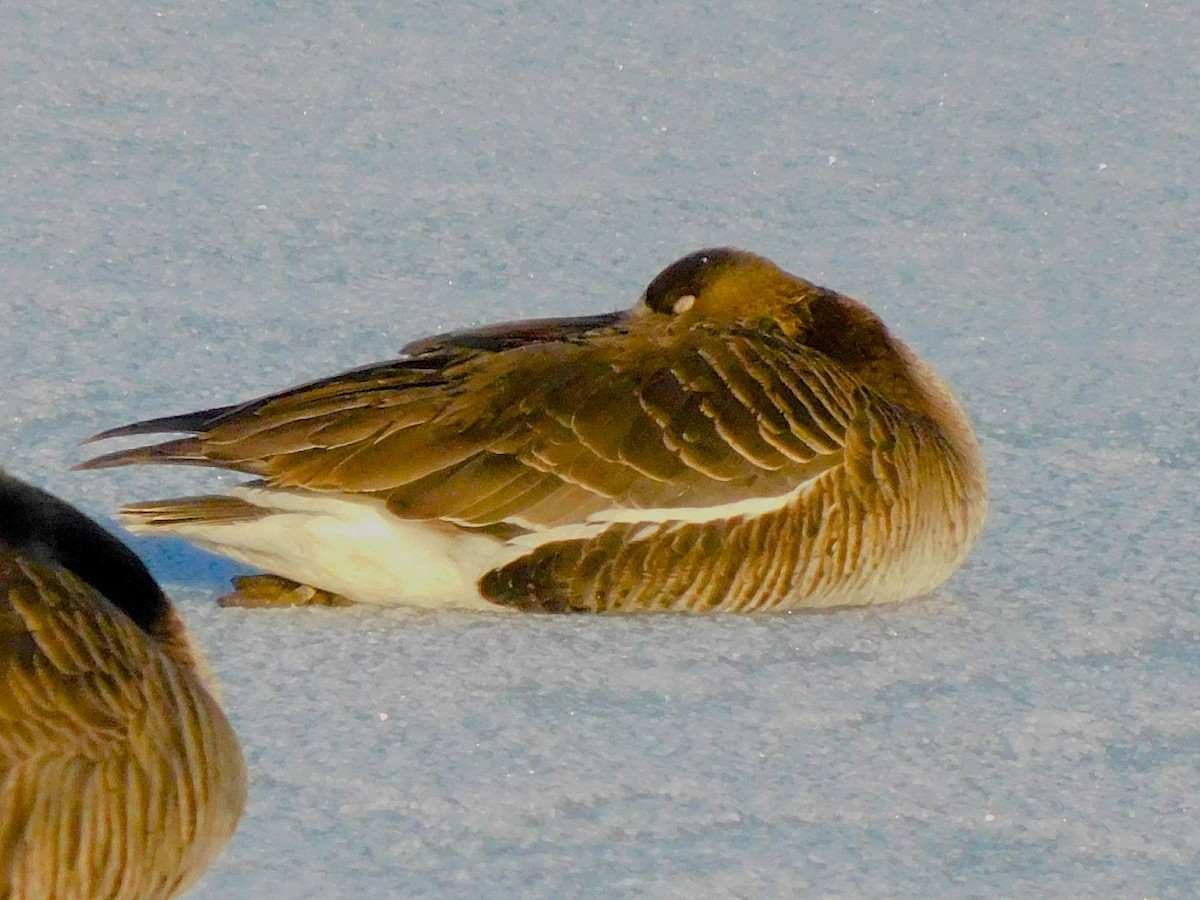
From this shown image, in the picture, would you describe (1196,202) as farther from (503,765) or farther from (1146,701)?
(503,765)

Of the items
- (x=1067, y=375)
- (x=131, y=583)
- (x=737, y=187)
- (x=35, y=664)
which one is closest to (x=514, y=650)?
(x=131, y=583)

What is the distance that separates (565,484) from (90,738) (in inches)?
66.7

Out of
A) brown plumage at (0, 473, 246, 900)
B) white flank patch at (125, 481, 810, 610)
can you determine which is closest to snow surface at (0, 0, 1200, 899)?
white flank patch at (125, 481, 810, 610)

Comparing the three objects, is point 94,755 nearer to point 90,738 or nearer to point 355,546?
point 90,738

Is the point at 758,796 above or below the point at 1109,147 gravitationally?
below

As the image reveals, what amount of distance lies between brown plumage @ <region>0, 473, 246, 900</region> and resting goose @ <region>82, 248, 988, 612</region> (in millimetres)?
1182

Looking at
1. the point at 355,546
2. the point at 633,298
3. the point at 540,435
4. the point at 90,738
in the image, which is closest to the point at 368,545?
the point at 355,546

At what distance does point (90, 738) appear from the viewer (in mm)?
2754

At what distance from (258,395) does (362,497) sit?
1180mm

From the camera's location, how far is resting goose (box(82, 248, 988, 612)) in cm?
430

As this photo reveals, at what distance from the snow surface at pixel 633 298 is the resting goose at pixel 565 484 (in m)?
0.11

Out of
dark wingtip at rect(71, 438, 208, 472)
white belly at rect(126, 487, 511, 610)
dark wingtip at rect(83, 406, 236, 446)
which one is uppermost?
dark wingtip at rect(83, 406, 236, 446)

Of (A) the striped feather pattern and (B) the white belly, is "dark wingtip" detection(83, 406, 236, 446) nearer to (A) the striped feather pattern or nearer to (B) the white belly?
(B) the white belly

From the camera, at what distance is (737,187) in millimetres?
7543
